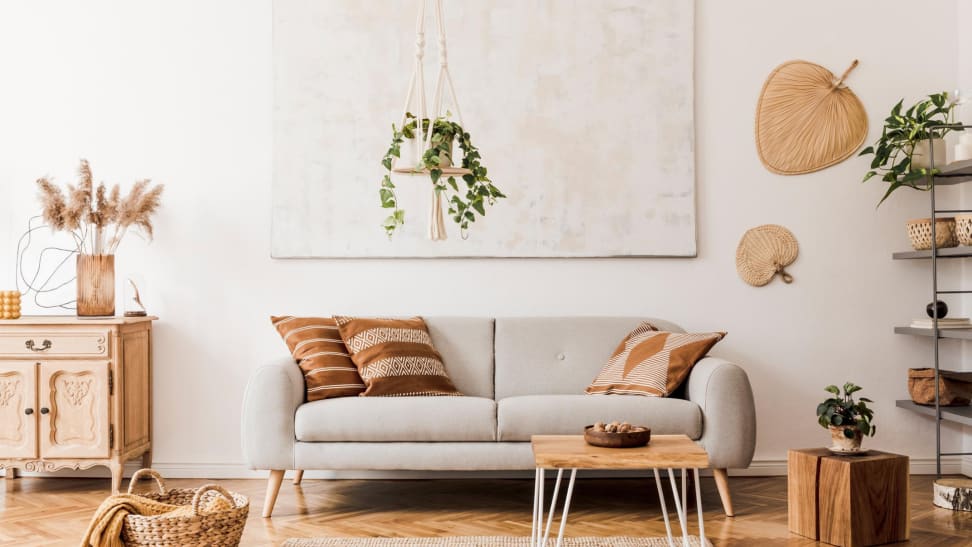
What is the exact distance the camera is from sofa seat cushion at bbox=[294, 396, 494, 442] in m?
3.65

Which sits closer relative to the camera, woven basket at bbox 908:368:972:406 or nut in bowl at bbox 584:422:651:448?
nut in bowl at bbox 584:422:651:448

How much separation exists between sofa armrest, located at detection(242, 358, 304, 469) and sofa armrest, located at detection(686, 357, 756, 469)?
1723 mm

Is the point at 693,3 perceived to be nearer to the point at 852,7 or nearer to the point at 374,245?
the point at 852,7

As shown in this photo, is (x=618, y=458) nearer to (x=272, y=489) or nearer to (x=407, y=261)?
(x=272, y=489)

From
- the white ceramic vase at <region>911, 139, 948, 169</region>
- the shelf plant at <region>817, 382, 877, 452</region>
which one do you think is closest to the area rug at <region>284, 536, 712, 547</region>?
the shelf plant at <region>817, 382, 877, 452</region>

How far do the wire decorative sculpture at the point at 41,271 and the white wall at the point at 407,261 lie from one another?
0.20ft

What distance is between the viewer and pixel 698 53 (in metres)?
4.62

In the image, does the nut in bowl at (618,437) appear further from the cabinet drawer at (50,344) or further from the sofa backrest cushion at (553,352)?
the cabinet drawer at (50,344)

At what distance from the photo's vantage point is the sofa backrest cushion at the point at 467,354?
4.27 metres

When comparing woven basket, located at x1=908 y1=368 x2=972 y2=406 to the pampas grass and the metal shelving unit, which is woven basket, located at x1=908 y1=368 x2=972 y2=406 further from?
the pampas grass

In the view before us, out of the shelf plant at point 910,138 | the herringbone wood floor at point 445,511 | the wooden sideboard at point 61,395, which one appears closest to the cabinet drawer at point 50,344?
the wooden sideboard at point 61,395

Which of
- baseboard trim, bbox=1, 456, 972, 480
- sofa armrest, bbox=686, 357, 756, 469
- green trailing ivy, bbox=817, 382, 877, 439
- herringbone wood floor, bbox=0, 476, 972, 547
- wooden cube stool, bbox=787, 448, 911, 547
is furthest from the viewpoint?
baseboard trim, bbox=1, 456, 972, 480

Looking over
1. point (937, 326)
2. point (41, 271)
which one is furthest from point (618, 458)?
point (41, 271)

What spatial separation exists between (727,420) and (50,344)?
3.07m
